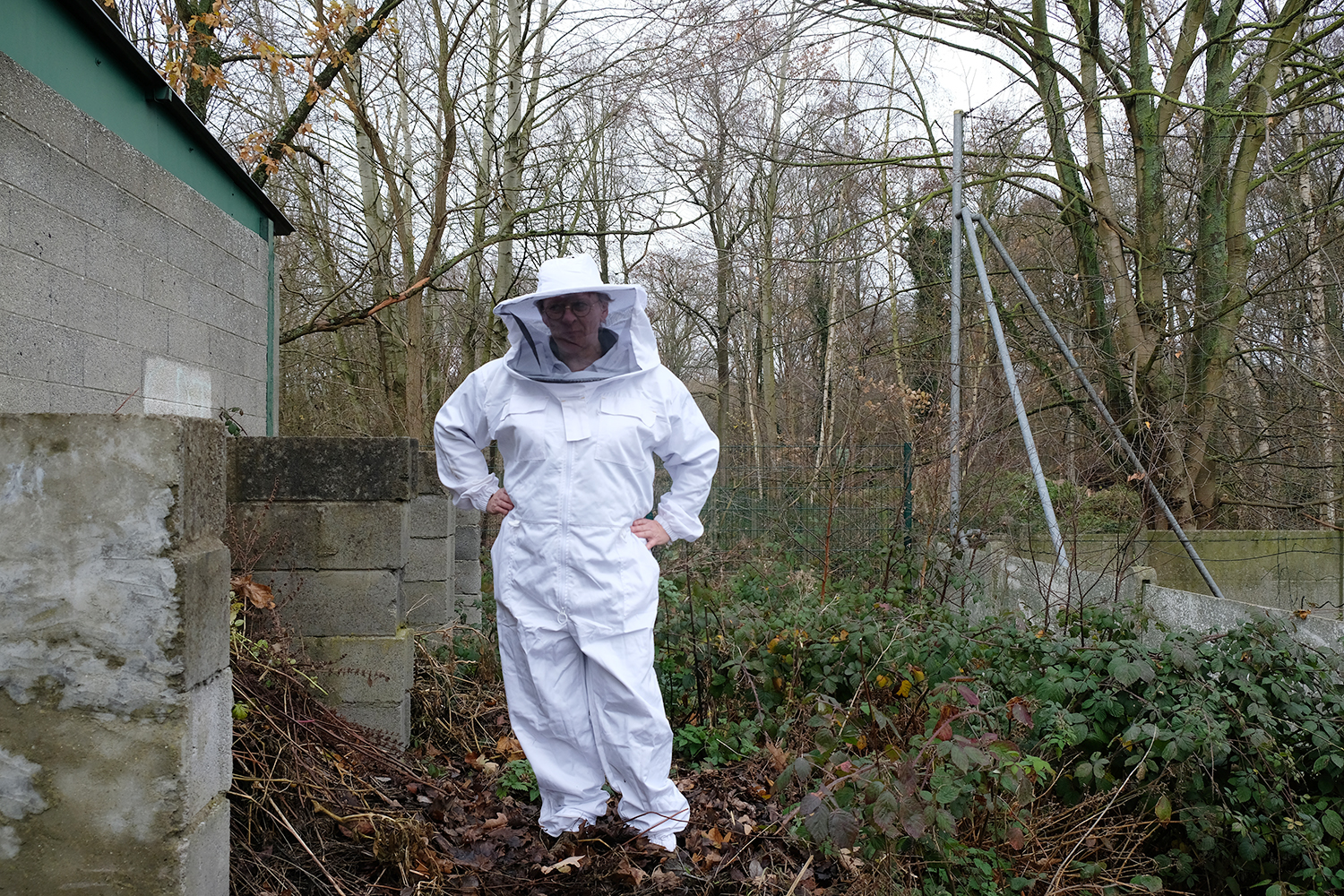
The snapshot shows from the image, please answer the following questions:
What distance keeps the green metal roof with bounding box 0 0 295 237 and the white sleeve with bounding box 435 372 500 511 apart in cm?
220

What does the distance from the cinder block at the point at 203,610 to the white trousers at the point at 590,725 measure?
4.02 ft

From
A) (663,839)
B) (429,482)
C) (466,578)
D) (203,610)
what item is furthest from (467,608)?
(203,610)

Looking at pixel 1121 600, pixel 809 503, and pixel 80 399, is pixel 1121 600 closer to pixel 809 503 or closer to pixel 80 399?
pixel 809 503

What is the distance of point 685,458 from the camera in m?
3.60

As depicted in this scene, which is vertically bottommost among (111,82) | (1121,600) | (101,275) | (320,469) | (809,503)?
(1121,600)

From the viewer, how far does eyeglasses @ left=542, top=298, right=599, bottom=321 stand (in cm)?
338

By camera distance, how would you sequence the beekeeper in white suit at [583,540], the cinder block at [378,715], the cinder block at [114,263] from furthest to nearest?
1. the cinder block at [114,263]
2. the cinder block at [378,715]
3. the beekeeper in white suit at [583,540]

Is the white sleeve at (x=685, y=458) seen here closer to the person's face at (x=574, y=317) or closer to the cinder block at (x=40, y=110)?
the person's face at (x=574, y=317)

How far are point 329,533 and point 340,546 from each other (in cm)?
7

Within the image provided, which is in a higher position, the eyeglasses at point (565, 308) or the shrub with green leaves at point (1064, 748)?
the eyeglasses at point (565, 308)

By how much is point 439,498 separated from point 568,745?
279cm

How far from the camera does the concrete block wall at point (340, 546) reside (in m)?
3.95

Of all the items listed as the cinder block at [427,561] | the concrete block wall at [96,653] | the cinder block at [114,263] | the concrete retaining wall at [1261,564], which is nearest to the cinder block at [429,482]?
the cinder block at [427,561]

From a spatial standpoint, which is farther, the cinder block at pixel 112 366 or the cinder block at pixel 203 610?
the cinder block at pixel 112 366
